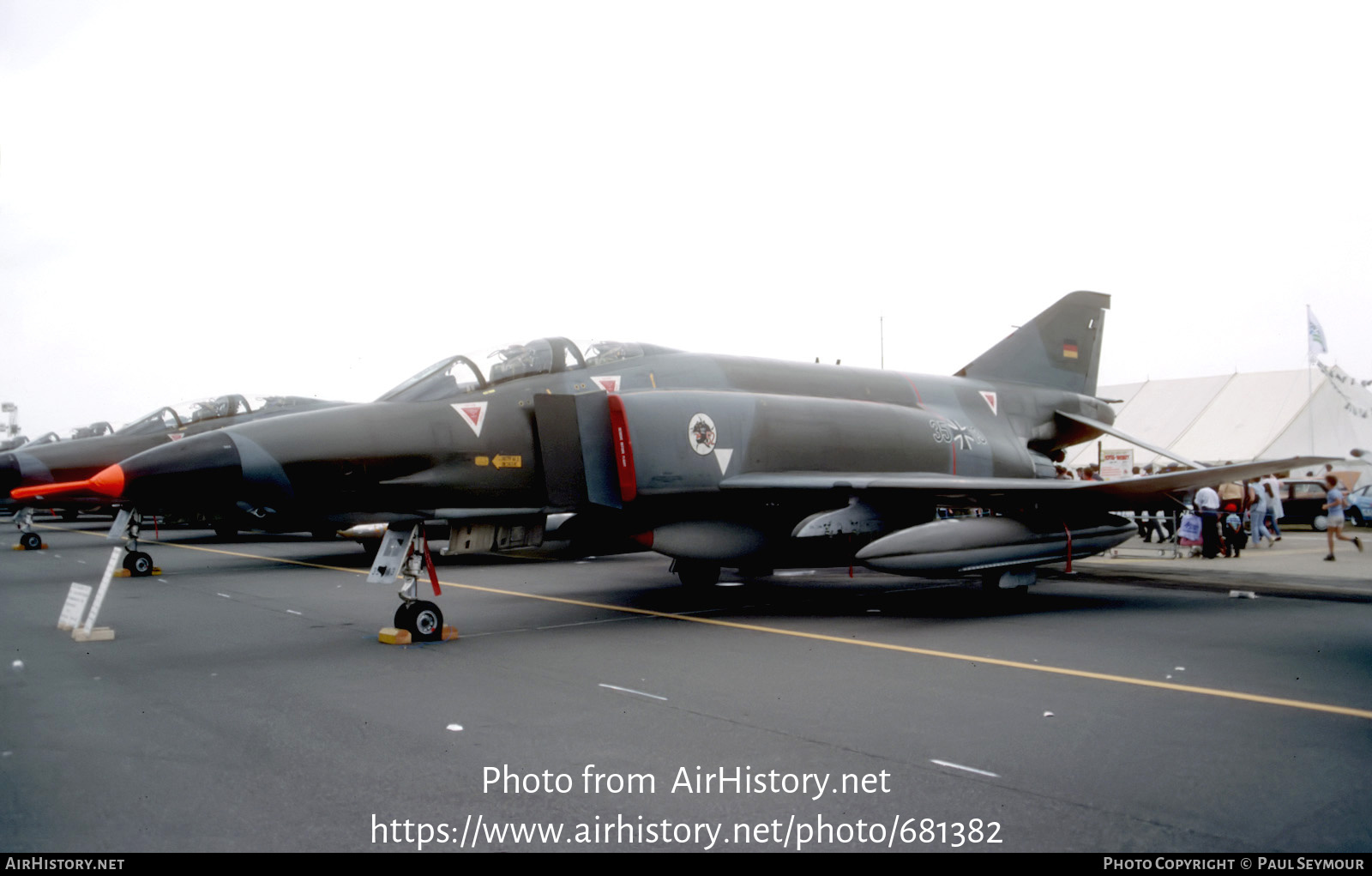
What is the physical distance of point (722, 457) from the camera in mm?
8727

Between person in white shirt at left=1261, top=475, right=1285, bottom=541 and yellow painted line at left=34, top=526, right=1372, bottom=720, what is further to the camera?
person in white shirt at left=1261, top=475, right=1285, bottom=541

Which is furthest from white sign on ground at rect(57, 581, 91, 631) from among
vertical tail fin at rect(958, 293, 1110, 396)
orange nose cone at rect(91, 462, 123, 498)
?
vertical tail fin at rect(958, 293, 1110, 396)

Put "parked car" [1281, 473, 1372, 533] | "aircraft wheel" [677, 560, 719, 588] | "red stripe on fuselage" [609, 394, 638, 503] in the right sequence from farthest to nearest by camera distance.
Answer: "parked car" [1281, 473, 1372, 533] < "aircraft wheel" [677, 560, 719, 588] < "red stripe on fuselage" [609, 394, 638, 503]

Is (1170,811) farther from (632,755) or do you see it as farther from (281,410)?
(281,410)

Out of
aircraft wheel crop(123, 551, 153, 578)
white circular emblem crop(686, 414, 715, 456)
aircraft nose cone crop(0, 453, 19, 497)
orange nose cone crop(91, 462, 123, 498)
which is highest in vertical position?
white circular emblem crop(686, 414, 715, 456)

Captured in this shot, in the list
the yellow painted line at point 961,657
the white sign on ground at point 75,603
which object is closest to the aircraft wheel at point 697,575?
the yellow painted line at point 961,657

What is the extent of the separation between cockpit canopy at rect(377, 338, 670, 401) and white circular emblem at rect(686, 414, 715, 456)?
4.18 feet

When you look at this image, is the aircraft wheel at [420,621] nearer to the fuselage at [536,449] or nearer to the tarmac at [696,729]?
the tarmac at [696,729]

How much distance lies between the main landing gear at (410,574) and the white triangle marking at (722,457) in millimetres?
3013

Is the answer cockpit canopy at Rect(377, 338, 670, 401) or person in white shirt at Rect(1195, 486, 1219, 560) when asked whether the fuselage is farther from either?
person in white shirt at Rect(1195, 486, 1219, 560)

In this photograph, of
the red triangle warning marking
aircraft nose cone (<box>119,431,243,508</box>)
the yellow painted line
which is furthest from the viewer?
the red triangle warning marking

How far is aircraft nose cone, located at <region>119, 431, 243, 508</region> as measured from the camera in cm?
767
